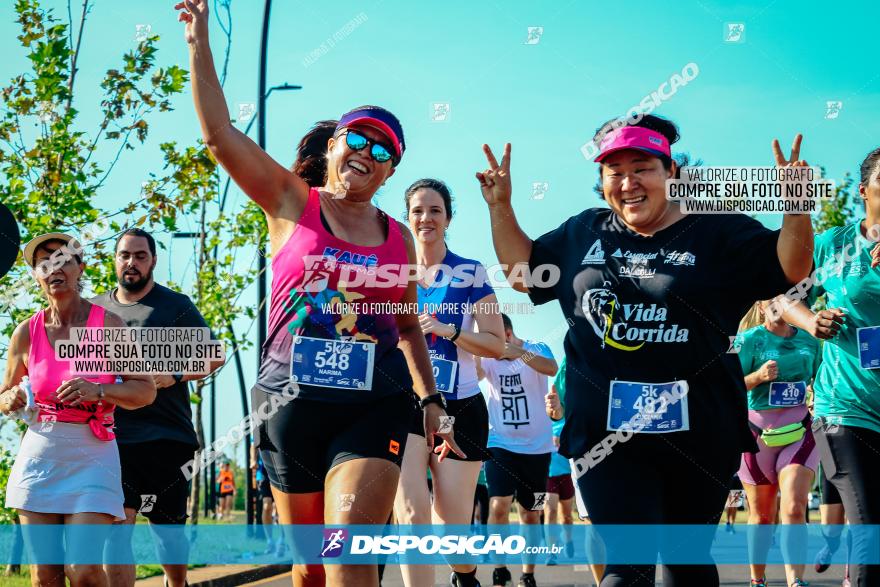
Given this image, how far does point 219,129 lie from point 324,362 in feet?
3.43

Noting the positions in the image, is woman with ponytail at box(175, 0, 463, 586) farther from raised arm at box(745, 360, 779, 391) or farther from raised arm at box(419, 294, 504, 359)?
raised arm at box(745, 360, 779, 391)

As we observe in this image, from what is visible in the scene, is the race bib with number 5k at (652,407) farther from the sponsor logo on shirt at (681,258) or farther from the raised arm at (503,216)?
the raised arm at (503,216)

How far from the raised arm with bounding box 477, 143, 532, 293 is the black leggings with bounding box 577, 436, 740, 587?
2.91 feet

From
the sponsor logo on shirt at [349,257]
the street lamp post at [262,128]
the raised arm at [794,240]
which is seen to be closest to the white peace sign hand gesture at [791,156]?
the raised arm at [794,240]

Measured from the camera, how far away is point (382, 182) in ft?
16.5

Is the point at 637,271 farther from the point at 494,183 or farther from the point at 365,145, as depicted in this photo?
the point at 365,145

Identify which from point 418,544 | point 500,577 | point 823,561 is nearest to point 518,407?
point 500,577

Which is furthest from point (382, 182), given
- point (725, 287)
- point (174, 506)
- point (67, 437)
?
point (174, 506)

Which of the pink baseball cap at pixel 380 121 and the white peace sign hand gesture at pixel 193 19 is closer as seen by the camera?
the white peace sign hand gesture at pixel 193 19

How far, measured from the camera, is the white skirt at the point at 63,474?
5699mm

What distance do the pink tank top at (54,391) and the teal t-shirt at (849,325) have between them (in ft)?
12.6

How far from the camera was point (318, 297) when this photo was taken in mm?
4695

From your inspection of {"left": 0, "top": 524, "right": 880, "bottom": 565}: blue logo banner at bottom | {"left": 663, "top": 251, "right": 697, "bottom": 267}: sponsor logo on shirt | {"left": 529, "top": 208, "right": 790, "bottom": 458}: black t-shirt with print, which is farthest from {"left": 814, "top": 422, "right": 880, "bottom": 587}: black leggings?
{"left": 663, "top": 251, "right": 697, "bottom": 267}: sponsor logo on shirt

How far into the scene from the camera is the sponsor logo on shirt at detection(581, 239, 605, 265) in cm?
470
